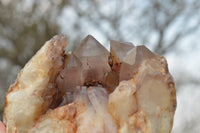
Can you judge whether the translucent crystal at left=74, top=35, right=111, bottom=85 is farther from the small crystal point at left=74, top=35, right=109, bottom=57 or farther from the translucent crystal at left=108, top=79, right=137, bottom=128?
the translucent crystal at left=108, top=79, right=137, bottom=128

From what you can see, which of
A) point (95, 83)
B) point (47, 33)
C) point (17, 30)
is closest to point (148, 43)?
point (47, 33)

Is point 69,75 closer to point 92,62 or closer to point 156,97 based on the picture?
point 92,62

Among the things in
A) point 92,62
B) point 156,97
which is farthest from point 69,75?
point 156,97

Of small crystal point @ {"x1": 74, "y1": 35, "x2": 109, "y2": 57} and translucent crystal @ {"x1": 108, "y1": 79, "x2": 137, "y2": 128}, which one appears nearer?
translucent crystal @ {"x1": 108, "y1": 79, "x2": 137, "y2": 128}

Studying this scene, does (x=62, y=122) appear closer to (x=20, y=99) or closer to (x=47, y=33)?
(x=20, y=99)

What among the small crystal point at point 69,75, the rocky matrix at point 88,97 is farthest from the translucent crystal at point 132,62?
the small crystal point at point 69,75

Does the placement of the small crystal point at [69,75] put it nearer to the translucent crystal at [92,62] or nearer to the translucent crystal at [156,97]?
the translucent crystal at [92,62]

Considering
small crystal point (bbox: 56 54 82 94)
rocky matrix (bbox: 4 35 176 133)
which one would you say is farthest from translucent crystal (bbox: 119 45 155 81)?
small crystal point (bbox: 56 54 82 94)

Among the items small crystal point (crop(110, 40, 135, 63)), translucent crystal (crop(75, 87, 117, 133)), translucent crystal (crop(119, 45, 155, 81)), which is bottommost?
translucent crystal (crop(75, 87, 117, 133))
